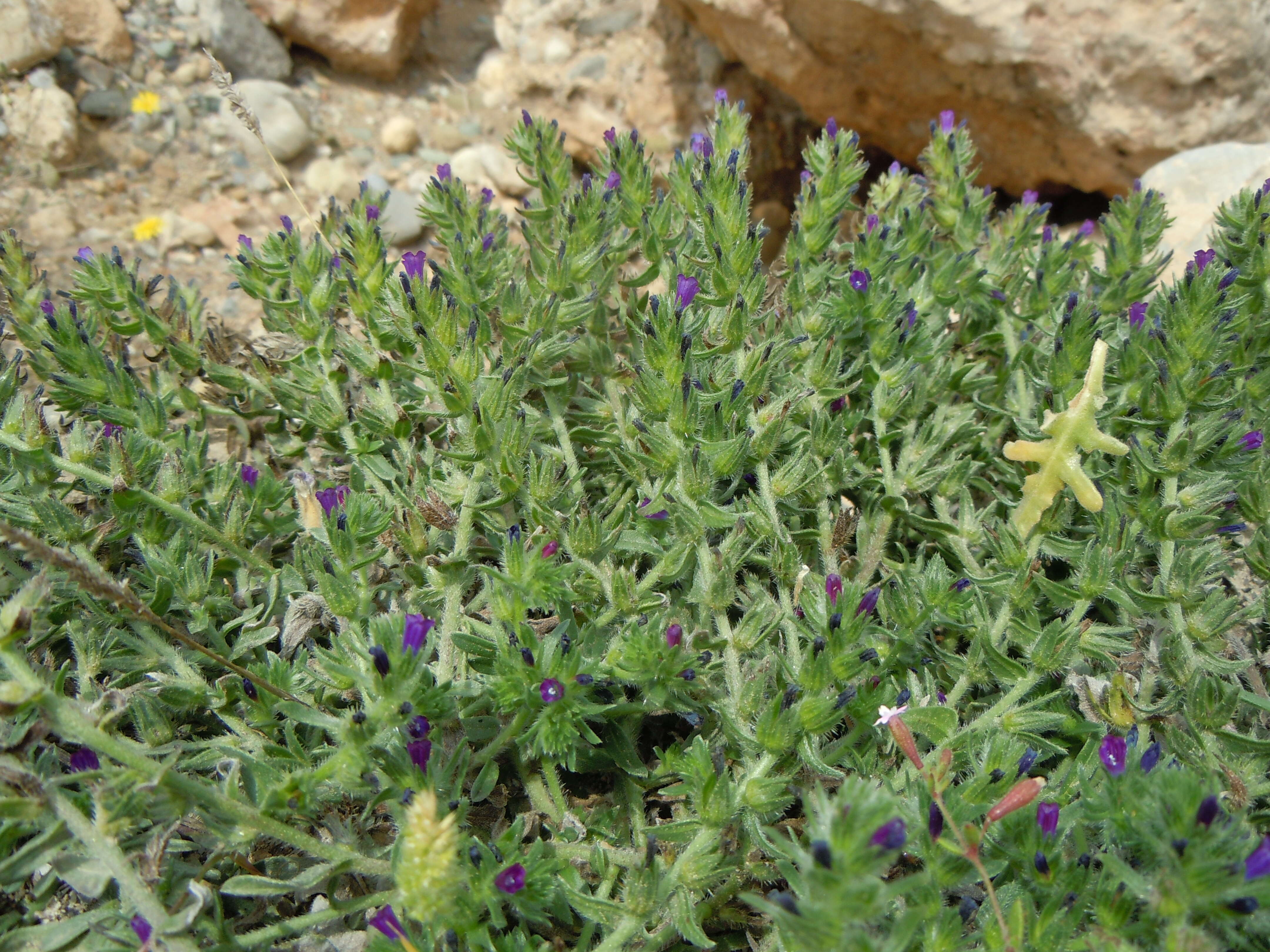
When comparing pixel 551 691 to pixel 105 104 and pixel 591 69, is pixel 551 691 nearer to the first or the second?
pixel 591 69

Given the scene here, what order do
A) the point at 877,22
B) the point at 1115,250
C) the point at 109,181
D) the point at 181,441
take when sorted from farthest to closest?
1. the point at 109,181
2. the point at 877,22
3. the point at 1115,250
4. the point at 181,441

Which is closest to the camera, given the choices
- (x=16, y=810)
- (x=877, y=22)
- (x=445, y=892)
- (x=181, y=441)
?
(x=445, y=892)

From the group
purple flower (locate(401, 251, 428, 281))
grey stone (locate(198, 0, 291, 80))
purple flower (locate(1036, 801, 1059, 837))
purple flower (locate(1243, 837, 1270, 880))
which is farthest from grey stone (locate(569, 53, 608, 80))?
purple flower (locate(1243, 837, 1270, 880))

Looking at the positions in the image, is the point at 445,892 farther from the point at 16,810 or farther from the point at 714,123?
the point at 714,123

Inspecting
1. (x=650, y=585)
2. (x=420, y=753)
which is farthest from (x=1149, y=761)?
(x=420, y=753)

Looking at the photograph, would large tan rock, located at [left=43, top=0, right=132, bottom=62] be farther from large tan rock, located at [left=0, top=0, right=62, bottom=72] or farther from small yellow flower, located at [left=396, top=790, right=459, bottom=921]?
Answer: small yellow flower, located at [left=396, top=790, right=459, bottom=921]

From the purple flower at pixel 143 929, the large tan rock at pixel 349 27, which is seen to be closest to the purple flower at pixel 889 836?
the purple flower at pixel 143 929

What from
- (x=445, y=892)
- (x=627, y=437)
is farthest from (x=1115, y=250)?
(x=445, y=892)
